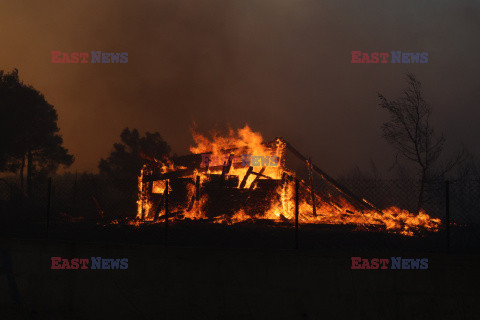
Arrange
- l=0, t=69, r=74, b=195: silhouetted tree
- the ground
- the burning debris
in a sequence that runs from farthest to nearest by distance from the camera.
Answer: l=0, t=69, r=74, b=195: silhouetted tree
the burning debris
the ground

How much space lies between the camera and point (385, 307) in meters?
6.21

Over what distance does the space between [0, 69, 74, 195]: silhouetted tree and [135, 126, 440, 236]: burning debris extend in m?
16.4

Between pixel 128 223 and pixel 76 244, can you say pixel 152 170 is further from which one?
pixel 76 244

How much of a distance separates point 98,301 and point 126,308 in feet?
1.72

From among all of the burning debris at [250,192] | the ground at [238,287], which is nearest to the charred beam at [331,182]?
the burning debris at [250,192]

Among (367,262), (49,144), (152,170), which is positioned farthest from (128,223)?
(49,144)

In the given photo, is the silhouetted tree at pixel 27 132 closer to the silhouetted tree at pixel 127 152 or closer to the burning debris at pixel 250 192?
the silhouetted tree at pixel 127 152

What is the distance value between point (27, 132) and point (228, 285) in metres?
28.9

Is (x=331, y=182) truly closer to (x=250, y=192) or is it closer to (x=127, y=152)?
(x=250, y=192)

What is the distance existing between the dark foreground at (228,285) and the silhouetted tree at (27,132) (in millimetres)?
24601

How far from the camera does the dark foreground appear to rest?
621 centimetres

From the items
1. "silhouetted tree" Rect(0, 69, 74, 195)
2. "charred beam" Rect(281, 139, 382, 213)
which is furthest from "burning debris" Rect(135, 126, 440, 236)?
"silhouetted tree" Rect(0, 69, 74, 195)

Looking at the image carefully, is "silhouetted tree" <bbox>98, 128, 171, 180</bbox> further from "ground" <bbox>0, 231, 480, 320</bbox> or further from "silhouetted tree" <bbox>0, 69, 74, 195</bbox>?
"ground" <bbox>0, 231, 480, 320</bbox>

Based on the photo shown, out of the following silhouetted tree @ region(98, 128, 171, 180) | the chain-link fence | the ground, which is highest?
silhouetted tree @ region(98, 128, 171, 180)
